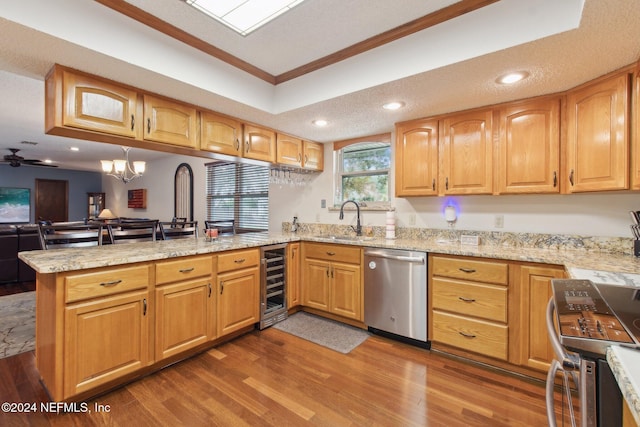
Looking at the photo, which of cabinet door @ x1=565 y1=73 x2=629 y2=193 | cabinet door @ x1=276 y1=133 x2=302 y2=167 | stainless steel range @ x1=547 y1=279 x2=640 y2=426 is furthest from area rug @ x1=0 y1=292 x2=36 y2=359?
cabinet door @ x1=565 y1=73 x2=629 y2=193

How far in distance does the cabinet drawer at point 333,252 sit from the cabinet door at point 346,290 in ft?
0.20

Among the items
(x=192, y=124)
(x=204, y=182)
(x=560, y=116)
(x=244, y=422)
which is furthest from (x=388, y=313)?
(x=204, y=182)

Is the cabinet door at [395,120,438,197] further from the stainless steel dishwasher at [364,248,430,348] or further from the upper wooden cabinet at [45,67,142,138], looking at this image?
the upper wooden cabinet at [45,67,142,138]

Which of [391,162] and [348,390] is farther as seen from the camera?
[391,162]

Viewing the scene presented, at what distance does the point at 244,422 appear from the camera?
5.57 feet

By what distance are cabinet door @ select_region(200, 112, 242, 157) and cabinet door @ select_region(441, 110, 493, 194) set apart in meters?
1.95

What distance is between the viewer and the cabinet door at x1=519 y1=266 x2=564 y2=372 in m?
2.02

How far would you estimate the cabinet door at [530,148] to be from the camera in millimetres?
2281

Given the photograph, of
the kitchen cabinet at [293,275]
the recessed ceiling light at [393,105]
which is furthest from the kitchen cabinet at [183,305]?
the recessed ceiling light at [393,105]

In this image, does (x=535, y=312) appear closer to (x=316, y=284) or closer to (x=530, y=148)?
(x=530, y=148)

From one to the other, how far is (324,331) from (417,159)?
75.3 inches

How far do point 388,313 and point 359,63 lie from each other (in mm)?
2116

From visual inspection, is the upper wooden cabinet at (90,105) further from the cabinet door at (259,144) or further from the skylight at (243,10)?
the cabinet door at (259,144)

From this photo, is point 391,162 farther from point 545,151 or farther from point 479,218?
point 545,151
